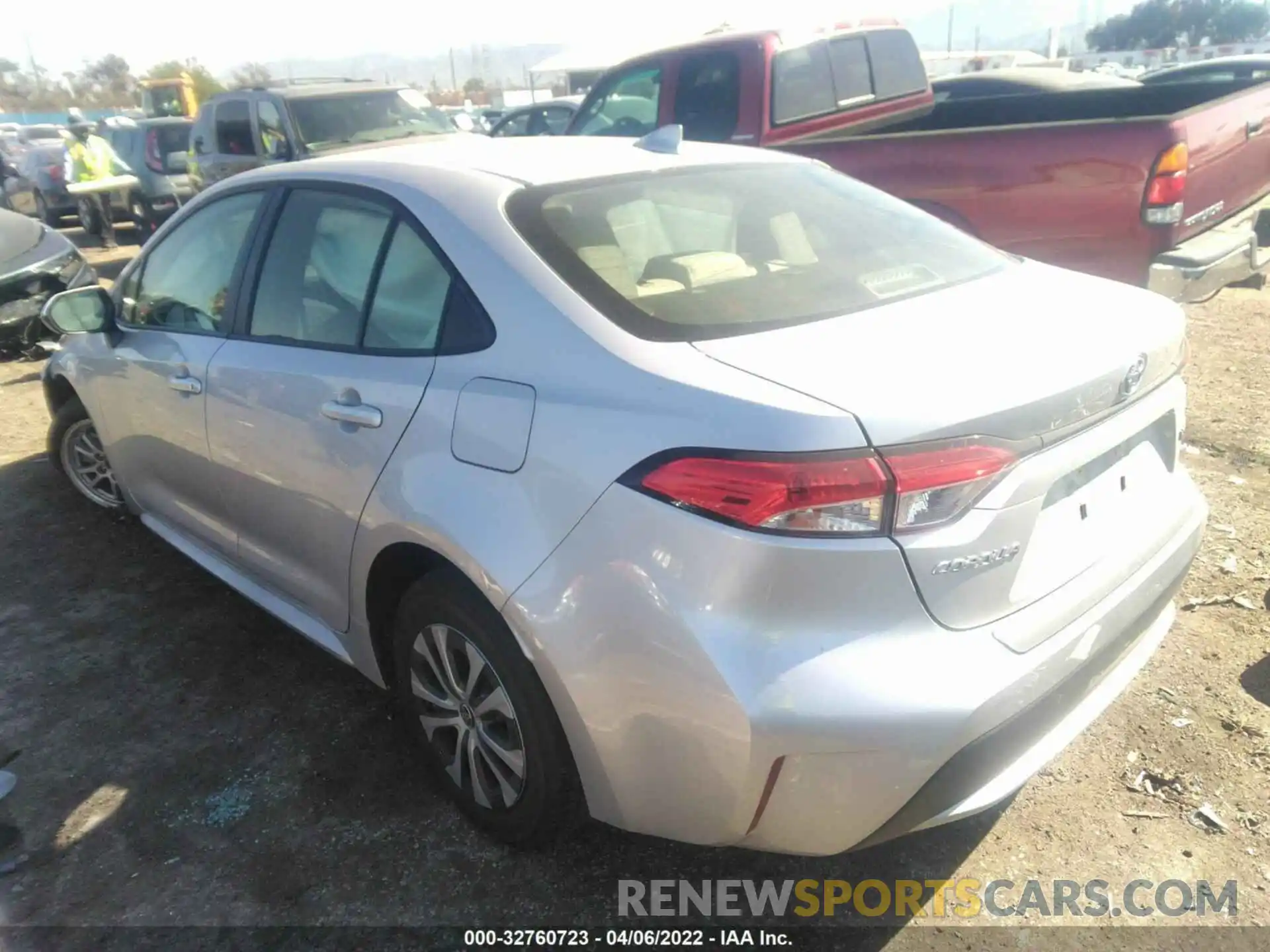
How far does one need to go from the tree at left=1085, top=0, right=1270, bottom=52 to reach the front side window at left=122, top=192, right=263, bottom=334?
61808 millimetres

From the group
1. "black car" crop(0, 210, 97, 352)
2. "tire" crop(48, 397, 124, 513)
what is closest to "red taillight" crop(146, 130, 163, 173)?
"black car" crop(0, 210, 97, 352)

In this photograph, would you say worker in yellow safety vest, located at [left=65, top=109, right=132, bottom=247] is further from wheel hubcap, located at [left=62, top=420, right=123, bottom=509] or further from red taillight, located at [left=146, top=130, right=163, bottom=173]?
wheel hubcap, located at [left=62, top=420, right=123, bottom=509]

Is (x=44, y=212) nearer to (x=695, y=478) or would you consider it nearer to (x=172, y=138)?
(x=172, y=138)

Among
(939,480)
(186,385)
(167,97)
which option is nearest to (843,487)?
(939,480)

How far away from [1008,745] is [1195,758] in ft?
3.79

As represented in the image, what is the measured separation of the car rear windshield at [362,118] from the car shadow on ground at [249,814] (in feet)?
24.1

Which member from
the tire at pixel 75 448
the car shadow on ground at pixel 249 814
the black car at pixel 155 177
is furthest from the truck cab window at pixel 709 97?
the black car at pixel 155 177

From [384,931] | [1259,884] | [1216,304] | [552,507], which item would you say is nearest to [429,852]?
[384,931]

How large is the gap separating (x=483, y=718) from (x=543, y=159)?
1548 mm

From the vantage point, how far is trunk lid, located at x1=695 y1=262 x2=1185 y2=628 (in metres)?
1.80

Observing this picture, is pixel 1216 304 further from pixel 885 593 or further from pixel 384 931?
pixel 384 931

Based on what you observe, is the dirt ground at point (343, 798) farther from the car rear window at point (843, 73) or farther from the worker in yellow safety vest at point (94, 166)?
the worker in yellow safety vest at point (94, 166)

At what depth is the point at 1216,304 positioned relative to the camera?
723cm

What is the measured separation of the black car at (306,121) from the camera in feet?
32.5
